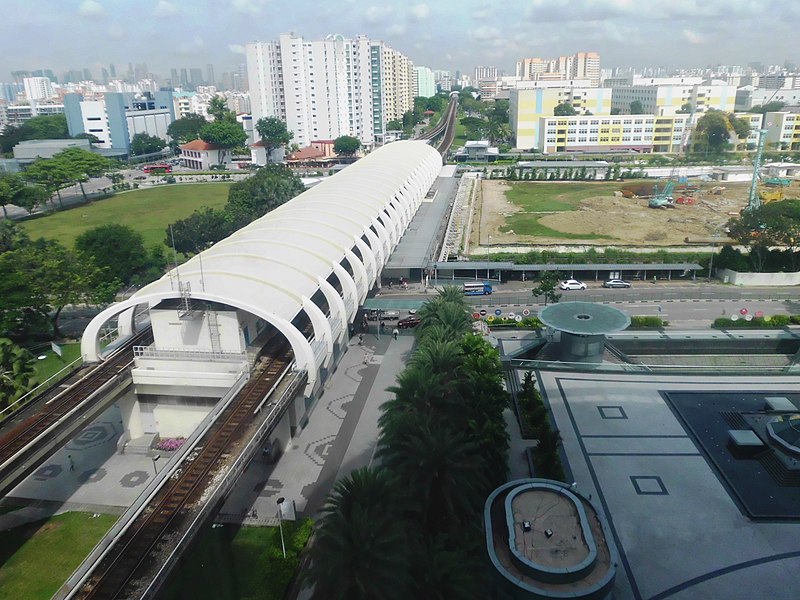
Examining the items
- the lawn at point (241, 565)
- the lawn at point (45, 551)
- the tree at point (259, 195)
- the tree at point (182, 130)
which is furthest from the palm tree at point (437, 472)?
the tree at point (182, 130)

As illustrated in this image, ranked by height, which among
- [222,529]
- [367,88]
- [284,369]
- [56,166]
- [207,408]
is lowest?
[222,529]

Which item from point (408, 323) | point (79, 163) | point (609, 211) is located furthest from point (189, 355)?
point (79, 163)

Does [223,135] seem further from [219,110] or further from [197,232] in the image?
[197,232]

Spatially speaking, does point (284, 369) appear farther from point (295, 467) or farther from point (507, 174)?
point (507, 174)

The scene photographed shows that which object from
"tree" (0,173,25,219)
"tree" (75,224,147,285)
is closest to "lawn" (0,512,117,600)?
"tree" (75,224,147,285)

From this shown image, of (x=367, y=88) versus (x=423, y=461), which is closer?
(x=423, y=461)

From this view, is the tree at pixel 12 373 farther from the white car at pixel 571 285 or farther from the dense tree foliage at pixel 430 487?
the white car at pixel 571 285

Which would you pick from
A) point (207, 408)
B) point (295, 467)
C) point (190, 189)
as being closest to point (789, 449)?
point (295, 467)
